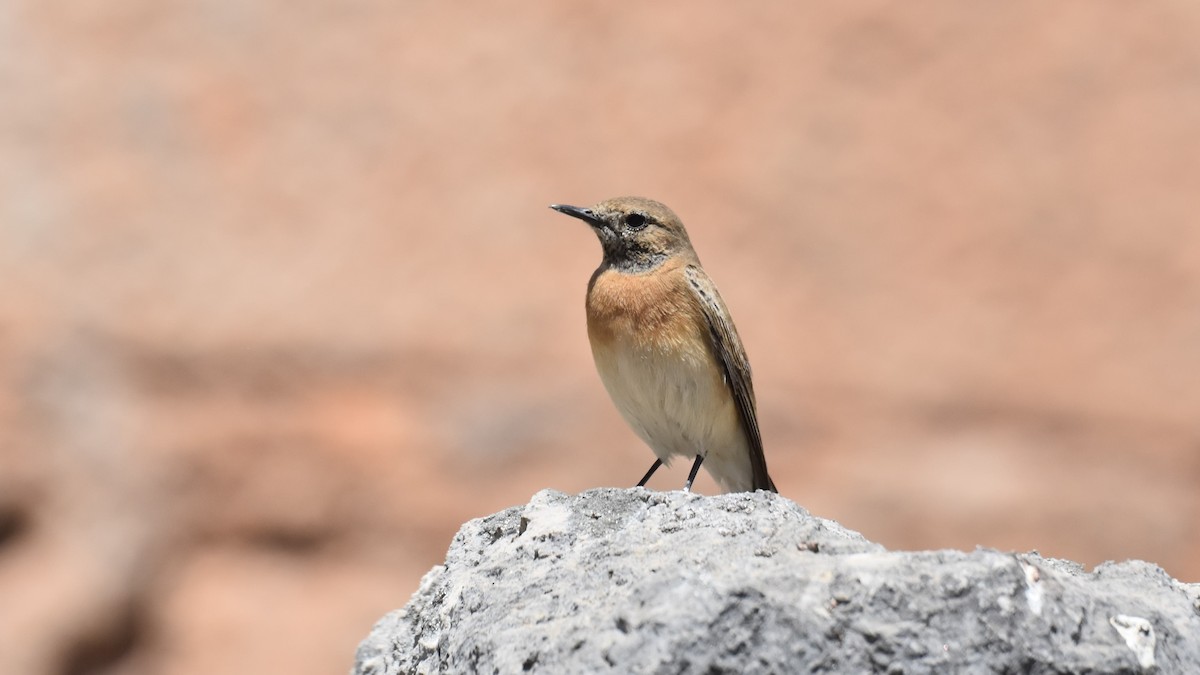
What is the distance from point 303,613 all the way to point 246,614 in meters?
0.45

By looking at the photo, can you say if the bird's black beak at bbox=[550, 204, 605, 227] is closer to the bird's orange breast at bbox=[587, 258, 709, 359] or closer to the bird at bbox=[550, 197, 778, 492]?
the bird at bbox=[550, 197, 778, 492]

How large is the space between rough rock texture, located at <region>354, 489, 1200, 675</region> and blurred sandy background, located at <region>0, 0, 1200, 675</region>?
6.81 meters

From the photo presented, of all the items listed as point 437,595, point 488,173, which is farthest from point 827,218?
point 437,595

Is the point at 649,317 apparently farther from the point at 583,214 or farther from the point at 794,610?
the point at 794,610

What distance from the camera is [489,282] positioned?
10.7 meters

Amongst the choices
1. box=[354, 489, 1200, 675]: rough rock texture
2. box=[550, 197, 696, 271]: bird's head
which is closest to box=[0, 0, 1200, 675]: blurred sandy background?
box=[550, 197, 696, 271]: bird's head

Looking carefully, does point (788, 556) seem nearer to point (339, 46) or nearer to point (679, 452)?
→ point (679, 452)

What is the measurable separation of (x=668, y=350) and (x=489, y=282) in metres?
4.34

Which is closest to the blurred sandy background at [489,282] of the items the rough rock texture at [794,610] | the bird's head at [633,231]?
the bird's head at [633,231]

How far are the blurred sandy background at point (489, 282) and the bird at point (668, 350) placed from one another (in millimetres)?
3502

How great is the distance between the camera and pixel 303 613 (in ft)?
34.8

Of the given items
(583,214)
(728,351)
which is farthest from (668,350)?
(583,214)

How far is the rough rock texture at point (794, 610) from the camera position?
119 inches

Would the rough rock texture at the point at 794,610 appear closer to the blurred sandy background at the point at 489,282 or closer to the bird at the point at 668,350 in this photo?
the bird at the point at 668,350
